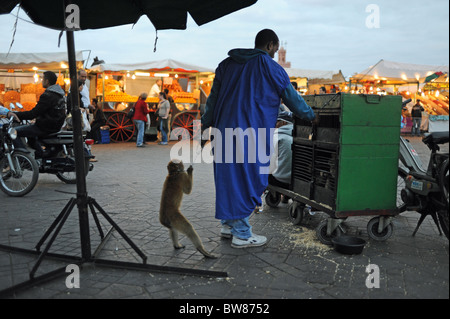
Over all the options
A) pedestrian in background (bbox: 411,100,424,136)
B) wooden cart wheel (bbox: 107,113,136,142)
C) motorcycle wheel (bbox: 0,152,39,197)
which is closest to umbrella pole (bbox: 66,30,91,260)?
motorcycle wheel (bbox: 0,152,39,197)

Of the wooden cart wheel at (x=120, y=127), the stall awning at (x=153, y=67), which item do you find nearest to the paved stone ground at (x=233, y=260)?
the wooden cart wheel at (x=120, y=127)

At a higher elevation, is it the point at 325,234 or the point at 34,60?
the point at 34,60

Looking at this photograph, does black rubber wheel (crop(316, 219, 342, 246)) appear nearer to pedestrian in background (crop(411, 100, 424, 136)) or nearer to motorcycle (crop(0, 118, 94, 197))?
motorcycle (crop(0, 118, 94, 197))

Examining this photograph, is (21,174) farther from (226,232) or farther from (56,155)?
(226,232)

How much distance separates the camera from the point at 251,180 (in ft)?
12.4

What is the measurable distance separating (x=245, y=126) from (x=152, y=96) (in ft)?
46.2

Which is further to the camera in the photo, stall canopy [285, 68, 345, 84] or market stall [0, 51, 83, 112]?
stall canopy [285, 68, 345, 84]

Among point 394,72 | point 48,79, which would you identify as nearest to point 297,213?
point 48,79

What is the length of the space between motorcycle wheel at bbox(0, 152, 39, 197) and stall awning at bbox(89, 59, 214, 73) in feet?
29.8

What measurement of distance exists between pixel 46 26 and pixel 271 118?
257cm

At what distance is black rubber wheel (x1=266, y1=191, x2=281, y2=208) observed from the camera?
5.48 meters

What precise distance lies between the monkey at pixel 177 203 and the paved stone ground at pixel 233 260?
0.21m

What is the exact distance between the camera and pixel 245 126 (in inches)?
146

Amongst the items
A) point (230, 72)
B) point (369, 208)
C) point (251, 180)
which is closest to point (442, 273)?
point (369, 208)
